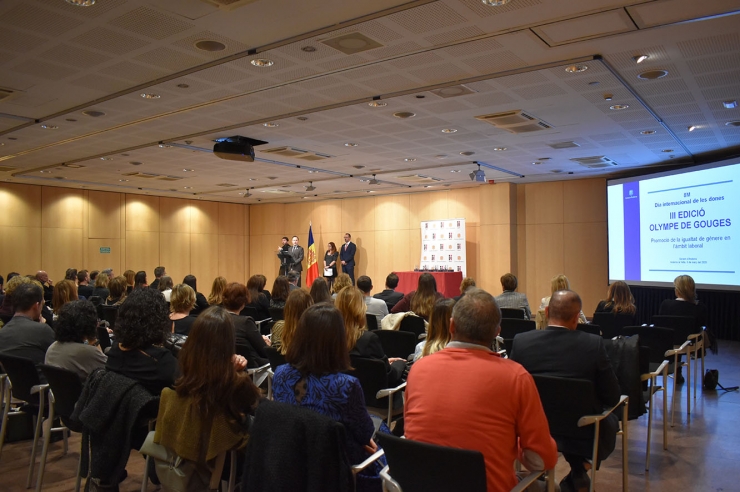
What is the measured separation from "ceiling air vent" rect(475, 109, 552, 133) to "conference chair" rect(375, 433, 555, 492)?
6062 millimetres

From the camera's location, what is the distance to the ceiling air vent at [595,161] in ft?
34.9

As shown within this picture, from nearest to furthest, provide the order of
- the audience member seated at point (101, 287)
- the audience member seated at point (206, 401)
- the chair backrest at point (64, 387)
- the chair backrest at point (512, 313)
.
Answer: the audience member seated at point (206, 401) < the chair backrest at point (64, 387) < the chair backrest at point (512, 313) < the audience member seated at point (101, 287)

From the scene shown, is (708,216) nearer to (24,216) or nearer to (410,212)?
(410,212)

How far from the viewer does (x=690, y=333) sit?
595 cm

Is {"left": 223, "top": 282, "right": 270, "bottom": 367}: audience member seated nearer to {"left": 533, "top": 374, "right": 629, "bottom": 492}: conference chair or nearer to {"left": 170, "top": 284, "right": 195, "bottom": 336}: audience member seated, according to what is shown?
{"left": 170, "top": 284, "right": 195, "bottom": 336}: audience member seated

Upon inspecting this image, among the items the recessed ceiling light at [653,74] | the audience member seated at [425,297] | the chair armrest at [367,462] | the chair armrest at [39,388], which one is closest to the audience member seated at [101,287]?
the chair armrest at [39,388]

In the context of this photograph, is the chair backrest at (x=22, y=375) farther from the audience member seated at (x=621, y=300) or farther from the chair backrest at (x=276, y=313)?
the audience member seated at (x=621, y=300)

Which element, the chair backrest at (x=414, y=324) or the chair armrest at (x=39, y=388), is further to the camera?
the chair backrest at (x=414, y=324)

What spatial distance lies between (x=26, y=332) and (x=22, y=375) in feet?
1.75

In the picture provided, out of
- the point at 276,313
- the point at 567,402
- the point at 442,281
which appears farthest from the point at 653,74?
the point at 442,281

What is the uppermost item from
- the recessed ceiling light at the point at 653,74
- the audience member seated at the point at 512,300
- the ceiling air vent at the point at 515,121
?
the recessed ceiling light at the point at 653,74

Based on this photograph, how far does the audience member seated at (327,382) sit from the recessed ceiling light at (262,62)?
3.63 meters

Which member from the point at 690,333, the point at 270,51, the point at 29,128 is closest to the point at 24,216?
the point at 29,128

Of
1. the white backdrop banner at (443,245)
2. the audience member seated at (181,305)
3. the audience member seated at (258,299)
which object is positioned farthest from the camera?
the white backdrop banner at (443,245)
